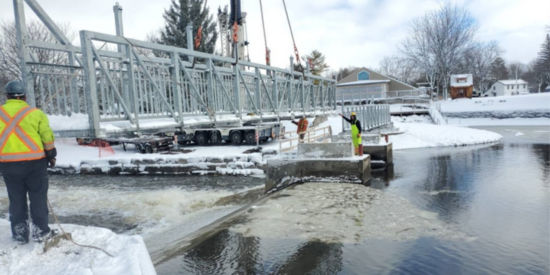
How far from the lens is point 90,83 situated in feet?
30.8

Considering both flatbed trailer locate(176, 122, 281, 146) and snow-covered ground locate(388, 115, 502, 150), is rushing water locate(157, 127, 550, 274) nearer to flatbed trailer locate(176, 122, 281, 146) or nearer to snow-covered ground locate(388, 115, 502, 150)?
flatbed trailer locate(176, 122, 281, 146)

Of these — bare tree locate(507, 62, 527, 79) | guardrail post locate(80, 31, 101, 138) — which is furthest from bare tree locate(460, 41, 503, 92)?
guardrail post locate(80, 31, 101, 138)

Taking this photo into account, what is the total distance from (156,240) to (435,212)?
5.49m

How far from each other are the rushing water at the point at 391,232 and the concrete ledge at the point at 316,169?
0.52 meters

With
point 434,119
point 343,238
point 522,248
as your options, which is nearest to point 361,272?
point 343,238

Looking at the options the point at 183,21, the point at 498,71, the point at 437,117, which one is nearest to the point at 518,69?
the point at 498,71

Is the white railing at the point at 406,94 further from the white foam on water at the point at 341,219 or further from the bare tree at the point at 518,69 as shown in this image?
the bare tree at the point at 518,69

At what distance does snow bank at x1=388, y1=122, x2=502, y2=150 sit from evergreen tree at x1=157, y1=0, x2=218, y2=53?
69.9 feet

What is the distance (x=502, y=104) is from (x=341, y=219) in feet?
135

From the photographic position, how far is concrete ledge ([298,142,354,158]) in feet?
34.9

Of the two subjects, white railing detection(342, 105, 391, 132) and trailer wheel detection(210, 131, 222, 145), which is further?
trailer wheel detection(210, 131, 222, 145)

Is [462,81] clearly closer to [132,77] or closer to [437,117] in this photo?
[437,117]

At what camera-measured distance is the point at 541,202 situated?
785 cm

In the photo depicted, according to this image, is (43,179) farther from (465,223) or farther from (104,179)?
(104,179)
